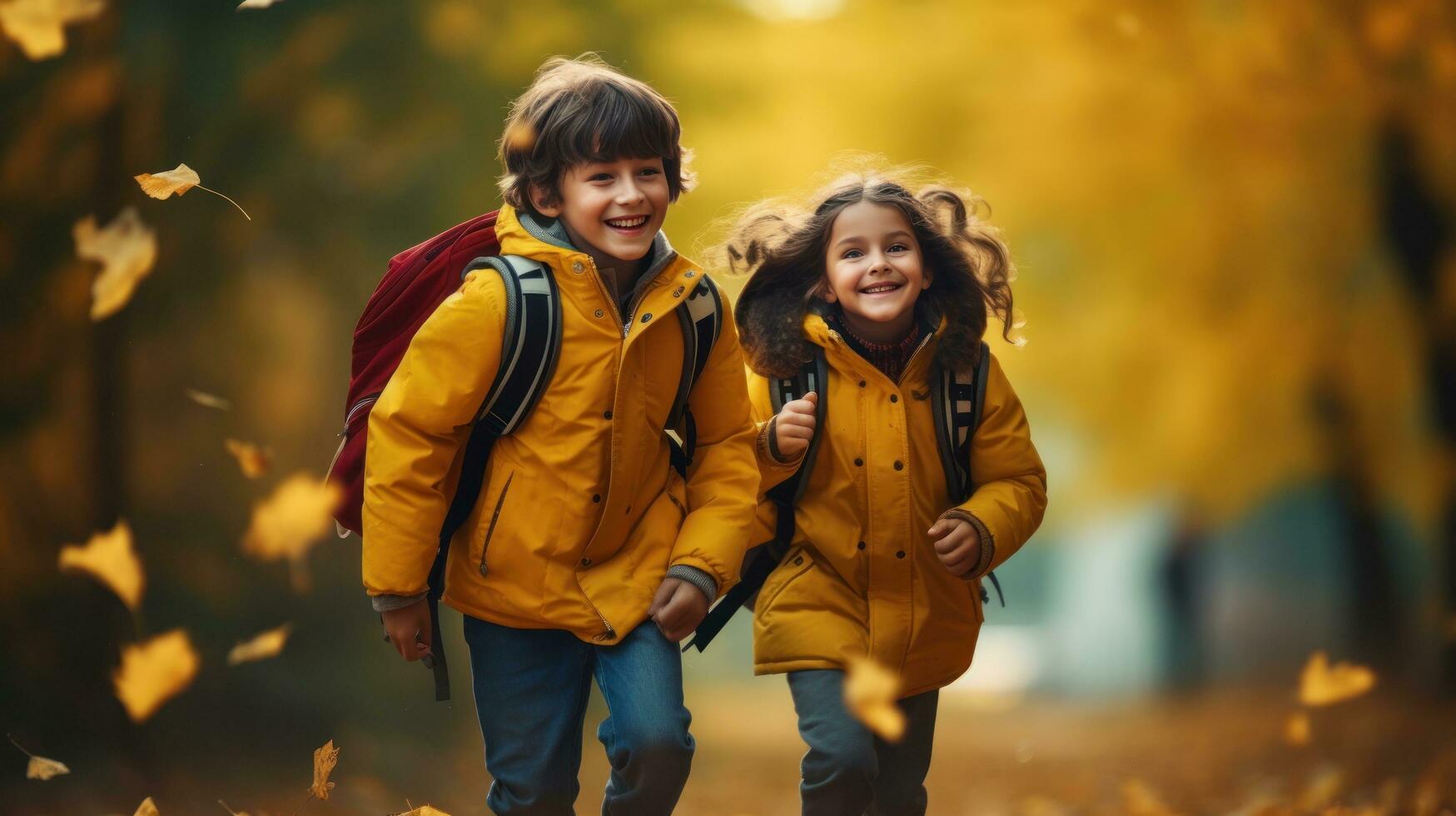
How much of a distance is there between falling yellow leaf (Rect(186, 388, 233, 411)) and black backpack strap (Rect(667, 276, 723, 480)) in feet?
10.5

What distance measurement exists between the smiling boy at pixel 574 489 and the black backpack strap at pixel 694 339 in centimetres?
3

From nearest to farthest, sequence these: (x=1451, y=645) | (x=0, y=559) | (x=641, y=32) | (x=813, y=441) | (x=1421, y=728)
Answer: (x=813, y=441), (x=0, y=559), (x=1421, y=728), (x=1451, y=645), (x=641, y=32)

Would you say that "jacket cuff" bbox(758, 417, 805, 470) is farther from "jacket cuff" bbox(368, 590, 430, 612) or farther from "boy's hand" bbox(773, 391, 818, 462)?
"jacket cuff" bbox(368, 590, 430, 612)

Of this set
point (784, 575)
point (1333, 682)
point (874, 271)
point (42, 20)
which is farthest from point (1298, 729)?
point (42, 20)

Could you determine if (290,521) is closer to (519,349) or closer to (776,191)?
(776,191)

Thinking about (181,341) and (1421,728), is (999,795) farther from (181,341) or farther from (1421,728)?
(181,341)

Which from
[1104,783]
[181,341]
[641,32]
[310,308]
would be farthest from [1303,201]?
[181,341]

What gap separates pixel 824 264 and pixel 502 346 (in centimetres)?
109

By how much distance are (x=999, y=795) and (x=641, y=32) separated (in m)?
4.53

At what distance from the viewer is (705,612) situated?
3531 mm

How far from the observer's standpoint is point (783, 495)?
4.02 metres

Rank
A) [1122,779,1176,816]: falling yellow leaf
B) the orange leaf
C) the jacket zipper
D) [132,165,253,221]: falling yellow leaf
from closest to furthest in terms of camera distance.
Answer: the jacket zipper
[132,165,253,221]: falling yellow leaf
the orange leaf
[1122,779,1176,816]: falling yellow leaf

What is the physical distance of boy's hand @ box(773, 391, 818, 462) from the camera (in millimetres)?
3840

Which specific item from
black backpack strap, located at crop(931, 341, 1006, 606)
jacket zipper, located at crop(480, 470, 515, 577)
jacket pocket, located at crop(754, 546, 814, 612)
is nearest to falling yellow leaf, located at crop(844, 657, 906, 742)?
jacket pocket, located at crop(754, 546, 814, 612)
